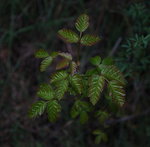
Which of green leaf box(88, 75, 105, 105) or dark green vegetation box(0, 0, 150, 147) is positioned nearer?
green leaf box(88, 75, 105, 105)

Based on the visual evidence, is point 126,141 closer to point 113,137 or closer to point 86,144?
point 113,137

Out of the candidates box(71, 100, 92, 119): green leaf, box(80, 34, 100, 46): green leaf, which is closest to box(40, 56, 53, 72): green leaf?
box(80, 34, 100, 46): green leaf

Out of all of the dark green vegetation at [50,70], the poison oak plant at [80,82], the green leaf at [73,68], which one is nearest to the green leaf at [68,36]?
the poison oak plant at [80,82]

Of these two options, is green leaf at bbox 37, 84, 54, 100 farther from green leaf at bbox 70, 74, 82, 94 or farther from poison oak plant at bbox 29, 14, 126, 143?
green leaf at bbox 70, 74, 82, 94

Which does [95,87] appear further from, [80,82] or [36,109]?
[36,109]

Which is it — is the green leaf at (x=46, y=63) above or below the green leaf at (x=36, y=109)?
above

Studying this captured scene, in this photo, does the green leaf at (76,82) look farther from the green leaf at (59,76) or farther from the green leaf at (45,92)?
the green leaf at (45,92)
